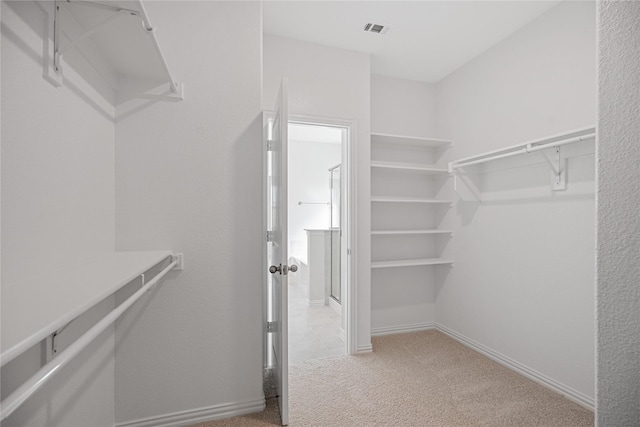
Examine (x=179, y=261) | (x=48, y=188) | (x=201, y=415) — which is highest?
(x=48, y=188)

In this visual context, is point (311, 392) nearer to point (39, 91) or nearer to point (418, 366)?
point (418, 366)

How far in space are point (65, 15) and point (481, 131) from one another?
290 cm

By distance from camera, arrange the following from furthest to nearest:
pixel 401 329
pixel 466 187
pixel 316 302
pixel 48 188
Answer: pixel 316 302 → pixel 401 329 → pixel 466 187 → pixel 48 188

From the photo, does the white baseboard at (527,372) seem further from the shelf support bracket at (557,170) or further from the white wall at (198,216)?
the white wall at (198,216)

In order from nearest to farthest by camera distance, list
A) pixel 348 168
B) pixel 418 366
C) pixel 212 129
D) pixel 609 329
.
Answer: pixel 609 329 → pixel 212 129 → pixel 418 366 → pixel 348 168

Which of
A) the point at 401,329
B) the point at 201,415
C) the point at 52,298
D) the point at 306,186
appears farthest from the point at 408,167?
the point at 306,186

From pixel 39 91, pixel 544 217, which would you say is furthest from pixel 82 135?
pixel 544 217

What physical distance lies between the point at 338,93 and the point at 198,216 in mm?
1628

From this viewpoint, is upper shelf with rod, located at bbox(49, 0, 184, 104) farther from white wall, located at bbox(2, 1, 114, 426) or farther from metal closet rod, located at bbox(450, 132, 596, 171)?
metal closet rod, located at bbox(450, 132, 596, 171)

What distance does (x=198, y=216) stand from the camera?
1694mm

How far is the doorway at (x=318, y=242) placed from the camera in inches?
106

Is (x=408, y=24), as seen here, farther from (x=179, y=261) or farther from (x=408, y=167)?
(x=179, y=261)

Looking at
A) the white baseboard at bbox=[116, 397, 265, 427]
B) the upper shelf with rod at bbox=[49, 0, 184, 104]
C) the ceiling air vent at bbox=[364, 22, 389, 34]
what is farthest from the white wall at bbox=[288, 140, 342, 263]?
the upper shelf with rod at bbox=[49, 0, 184, 104]

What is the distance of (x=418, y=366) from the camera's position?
7.68 ft
